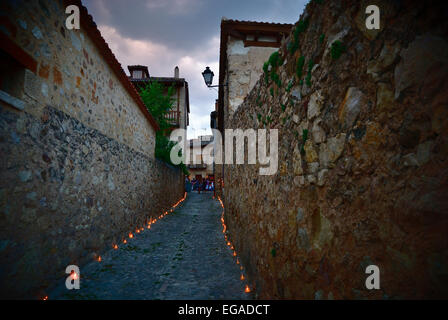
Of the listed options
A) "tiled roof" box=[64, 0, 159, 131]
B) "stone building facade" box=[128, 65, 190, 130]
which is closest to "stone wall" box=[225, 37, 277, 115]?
"tiled roof" box=[64, 0, 159, 131]

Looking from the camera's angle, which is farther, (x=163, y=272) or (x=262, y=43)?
(x=262, y=43)

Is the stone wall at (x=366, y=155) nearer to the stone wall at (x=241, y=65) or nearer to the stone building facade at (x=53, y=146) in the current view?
the stone building facade at (x=53, y=146)

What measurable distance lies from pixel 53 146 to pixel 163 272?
2.49 m

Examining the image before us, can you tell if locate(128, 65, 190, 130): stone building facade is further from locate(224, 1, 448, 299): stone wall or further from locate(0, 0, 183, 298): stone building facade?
locate(224, 1, 448, 299): stone wall

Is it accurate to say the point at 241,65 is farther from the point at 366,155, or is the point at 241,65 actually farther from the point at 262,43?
the point at 366,155

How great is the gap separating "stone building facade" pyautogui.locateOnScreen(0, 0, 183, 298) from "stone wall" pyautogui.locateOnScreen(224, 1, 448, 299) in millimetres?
2713

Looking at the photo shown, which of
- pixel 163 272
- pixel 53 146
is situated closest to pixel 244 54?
pixel 53 146

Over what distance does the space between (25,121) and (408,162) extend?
3.28 metres

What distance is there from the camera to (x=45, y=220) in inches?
111

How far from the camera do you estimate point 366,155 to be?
45.4 inches

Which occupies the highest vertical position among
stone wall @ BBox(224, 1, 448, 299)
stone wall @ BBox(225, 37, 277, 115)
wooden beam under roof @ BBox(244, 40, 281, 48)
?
wooden beam under roof @ BBox(244, 40, 281, 48)

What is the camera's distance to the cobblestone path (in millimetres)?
3041

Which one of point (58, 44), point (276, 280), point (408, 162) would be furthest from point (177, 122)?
point (408, 162)

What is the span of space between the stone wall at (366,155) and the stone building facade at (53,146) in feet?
8.90
